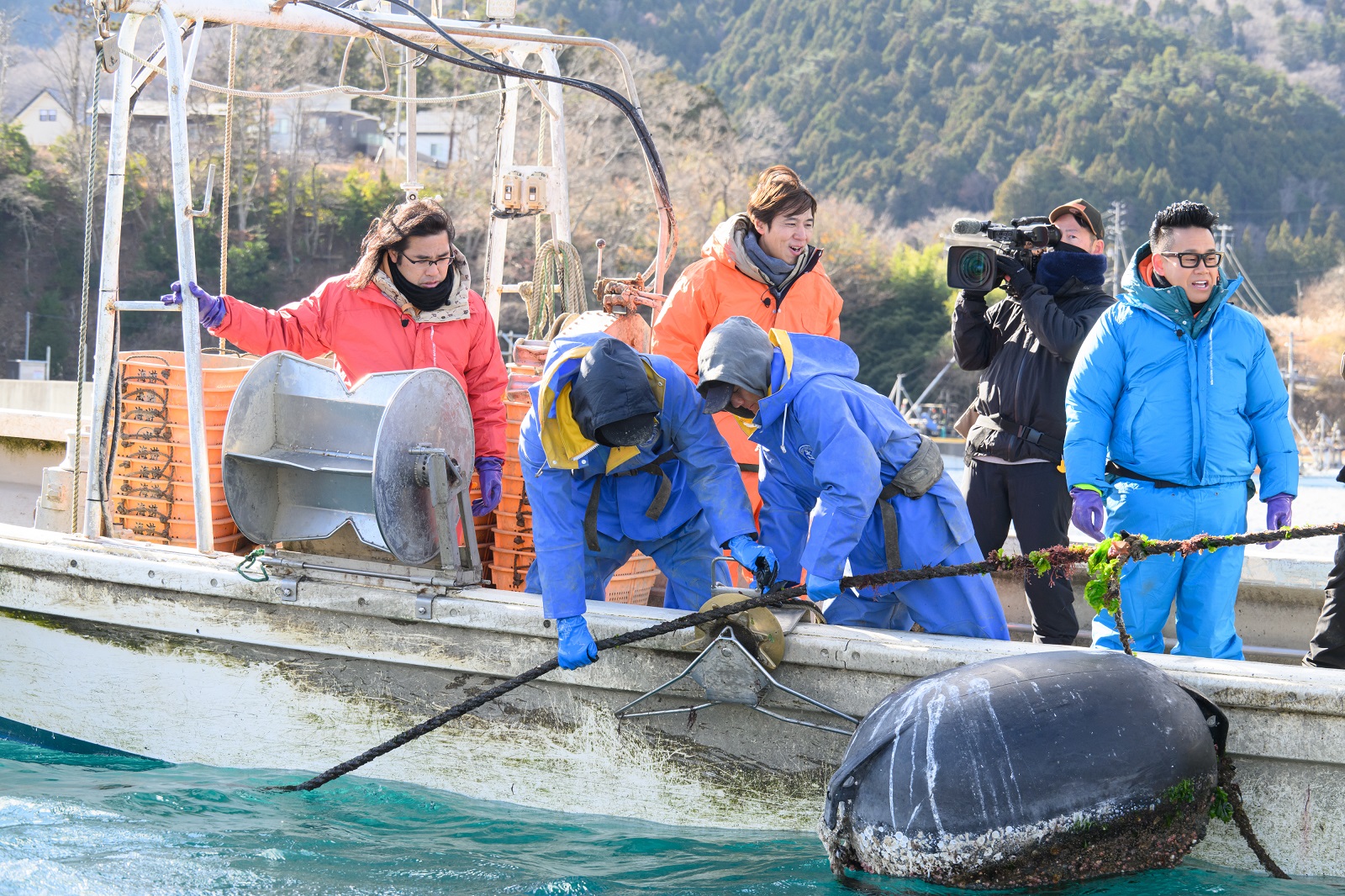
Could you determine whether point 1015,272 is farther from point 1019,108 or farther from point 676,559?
point 1019,108

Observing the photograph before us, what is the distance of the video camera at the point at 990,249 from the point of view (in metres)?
4.36

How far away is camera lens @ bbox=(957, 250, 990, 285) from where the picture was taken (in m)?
4.36

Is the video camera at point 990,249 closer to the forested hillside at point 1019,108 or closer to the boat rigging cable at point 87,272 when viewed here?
the boat rigging cable at point 87,272

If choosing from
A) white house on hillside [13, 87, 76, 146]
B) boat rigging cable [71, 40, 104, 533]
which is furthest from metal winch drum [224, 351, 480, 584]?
white house on hillside [13, 87, 76, 146]

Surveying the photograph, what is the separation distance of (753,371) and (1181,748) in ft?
4.91

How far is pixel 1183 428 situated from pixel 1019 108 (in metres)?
78.1

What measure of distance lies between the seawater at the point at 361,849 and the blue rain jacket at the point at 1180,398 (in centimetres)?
120

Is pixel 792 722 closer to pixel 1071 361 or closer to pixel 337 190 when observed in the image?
pixel 1071 361

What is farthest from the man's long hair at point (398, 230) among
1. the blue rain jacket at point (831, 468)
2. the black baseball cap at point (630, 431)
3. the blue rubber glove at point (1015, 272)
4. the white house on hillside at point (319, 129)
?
the white house on hillside at point (319, 129)

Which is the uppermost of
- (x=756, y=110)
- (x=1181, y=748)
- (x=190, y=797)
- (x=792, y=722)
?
(x=756, y=110)

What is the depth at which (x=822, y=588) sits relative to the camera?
356 centimetres

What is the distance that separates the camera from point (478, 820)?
4129 millimetres

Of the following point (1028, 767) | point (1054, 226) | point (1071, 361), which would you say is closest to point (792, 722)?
point (1028, 767)

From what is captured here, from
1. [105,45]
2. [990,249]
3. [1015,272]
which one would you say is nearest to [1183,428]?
[1015,272]
